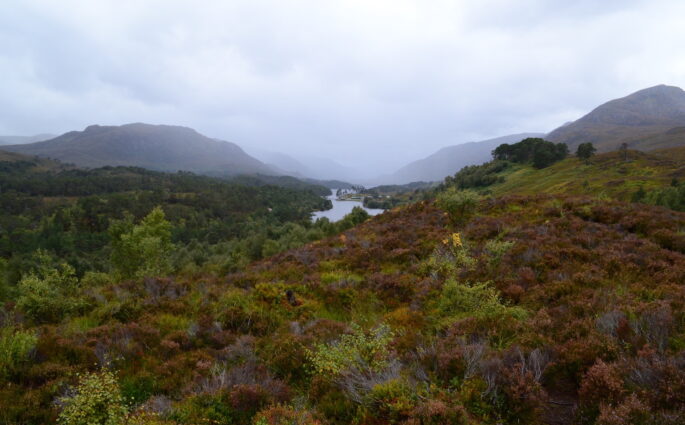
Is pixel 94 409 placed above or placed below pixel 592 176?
below

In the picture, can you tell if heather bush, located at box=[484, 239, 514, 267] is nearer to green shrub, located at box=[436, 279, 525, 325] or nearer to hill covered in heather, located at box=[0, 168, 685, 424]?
hill covered in heather, located at box=[0, 168, 685, 424]

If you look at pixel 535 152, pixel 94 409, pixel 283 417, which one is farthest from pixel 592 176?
pixel 94 409

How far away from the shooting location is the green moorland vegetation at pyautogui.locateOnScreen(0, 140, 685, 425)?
418 centimetres

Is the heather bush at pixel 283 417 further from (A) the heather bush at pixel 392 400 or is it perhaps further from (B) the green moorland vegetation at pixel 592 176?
(B) the green moorland vegetation at pixel 592 176

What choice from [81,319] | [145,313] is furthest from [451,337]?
[81,319]

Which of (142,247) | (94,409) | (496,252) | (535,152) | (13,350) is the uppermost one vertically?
(535,152)

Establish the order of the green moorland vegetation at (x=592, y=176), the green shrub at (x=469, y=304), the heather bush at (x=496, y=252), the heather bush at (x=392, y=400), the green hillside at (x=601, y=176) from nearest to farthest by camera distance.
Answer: the heather bush at (x=392, y=400) < the green shrub at (x=469, y=304) < the heather bush at (x=496, y=252) < the green moorland vegetation at (x=592, y=176) < the green hillside at (x=601, y=176)

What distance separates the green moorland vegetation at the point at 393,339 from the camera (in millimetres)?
4176

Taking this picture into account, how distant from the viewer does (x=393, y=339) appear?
640 centimetres

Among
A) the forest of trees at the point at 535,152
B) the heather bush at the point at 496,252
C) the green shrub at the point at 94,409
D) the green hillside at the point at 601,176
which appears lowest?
the green shrub at the point at 94,409

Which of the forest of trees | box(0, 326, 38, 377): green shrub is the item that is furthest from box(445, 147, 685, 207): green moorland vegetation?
box(0, 326, 38, 377): green shrub

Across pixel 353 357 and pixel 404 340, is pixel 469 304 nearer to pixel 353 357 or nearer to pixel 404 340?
pixel 404 340

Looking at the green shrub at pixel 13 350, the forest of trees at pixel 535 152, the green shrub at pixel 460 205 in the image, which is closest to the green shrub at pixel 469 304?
the green shrub at pixel 13 350

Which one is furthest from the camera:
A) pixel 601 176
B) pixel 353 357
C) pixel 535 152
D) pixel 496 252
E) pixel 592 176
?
pixel 535 152
